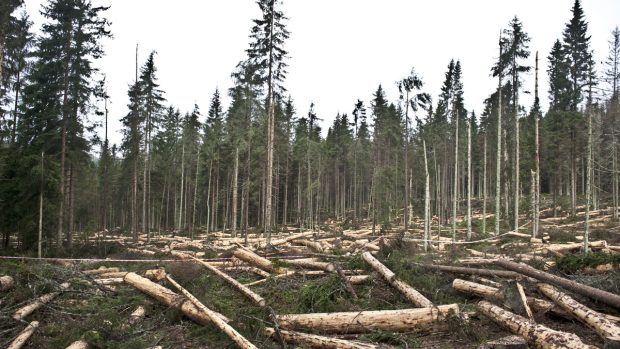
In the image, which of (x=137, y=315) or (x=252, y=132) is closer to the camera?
(x=137, y=315)

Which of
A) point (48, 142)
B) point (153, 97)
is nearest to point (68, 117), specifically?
point (48, 142)

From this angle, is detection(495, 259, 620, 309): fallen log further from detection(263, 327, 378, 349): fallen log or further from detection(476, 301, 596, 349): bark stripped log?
detection(263, 327, 378, 349): fallen log

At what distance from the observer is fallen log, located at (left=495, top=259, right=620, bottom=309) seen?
6.66 meters

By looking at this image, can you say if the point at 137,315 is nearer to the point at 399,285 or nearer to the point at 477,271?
the point at 399,285

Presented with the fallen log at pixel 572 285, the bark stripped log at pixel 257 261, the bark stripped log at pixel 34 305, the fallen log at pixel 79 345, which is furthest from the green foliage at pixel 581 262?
the bark stripped log at pixel 34 305

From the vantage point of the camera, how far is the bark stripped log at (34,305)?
7.24m

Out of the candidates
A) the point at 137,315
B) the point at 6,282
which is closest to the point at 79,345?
the point at 137,315

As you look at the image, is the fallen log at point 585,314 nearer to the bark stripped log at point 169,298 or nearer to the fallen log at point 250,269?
the bark stripped log at point 169,298

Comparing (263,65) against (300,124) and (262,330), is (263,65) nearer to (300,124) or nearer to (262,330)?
(262,330)

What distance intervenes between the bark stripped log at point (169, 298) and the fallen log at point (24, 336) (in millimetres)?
2290

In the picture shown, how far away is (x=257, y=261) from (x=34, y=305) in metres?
6.02

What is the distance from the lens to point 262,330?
6.81m

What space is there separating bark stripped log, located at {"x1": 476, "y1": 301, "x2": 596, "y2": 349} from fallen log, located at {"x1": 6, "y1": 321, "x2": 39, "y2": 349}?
825 centimetres

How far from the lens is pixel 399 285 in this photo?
867 cm
